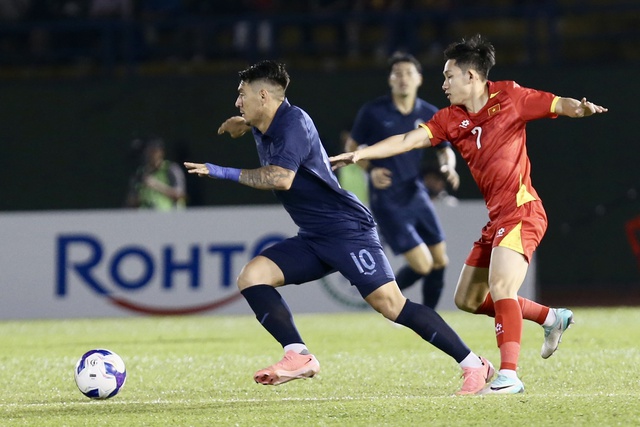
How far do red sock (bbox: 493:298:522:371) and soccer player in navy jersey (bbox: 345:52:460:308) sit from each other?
12.8ft

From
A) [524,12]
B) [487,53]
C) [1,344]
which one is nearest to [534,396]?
[487,53]

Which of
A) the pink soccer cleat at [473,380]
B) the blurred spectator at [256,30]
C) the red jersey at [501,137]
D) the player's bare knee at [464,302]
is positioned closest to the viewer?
the pink soccer cleat at [473,380]

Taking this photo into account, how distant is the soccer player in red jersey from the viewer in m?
6.67

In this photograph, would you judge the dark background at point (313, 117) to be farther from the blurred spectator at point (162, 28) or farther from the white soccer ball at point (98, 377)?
the white soccer ball at point (98, 377)

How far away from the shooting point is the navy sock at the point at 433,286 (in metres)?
11.0

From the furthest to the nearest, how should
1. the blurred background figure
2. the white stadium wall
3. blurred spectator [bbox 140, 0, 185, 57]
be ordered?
blurred spectator [bbox 140, 0, 185, 57], the blurred background figure, the white stadium wall

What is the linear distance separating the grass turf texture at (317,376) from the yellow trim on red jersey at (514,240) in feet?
2.61

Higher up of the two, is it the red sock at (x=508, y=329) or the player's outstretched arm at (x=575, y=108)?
the player's outstretched arm at (x=575, y=108)

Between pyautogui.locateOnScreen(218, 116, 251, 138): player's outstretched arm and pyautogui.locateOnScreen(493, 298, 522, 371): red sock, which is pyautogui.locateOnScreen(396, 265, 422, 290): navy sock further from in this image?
pyautogui.locateOnScreen(493, 298, 522, 371): red sock

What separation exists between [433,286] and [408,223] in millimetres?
692

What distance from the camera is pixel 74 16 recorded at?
660 inches

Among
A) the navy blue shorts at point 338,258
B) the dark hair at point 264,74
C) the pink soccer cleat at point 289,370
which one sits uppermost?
the dark hair at point 264,74

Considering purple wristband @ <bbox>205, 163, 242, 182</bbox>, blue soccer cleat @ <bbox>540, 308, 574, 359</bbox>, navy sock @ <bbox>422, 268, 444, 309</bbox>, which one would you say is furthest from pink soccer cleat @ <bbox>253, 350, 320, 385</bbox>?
navy sock @ <bbox>422, 268, 444, 309</bbox>

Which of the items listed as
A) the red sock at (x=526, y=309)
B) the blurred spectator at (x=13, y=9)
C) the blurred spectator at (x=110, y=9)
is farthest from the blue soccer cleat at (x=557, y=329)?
the blurred spectator at (x=13, y=9)
